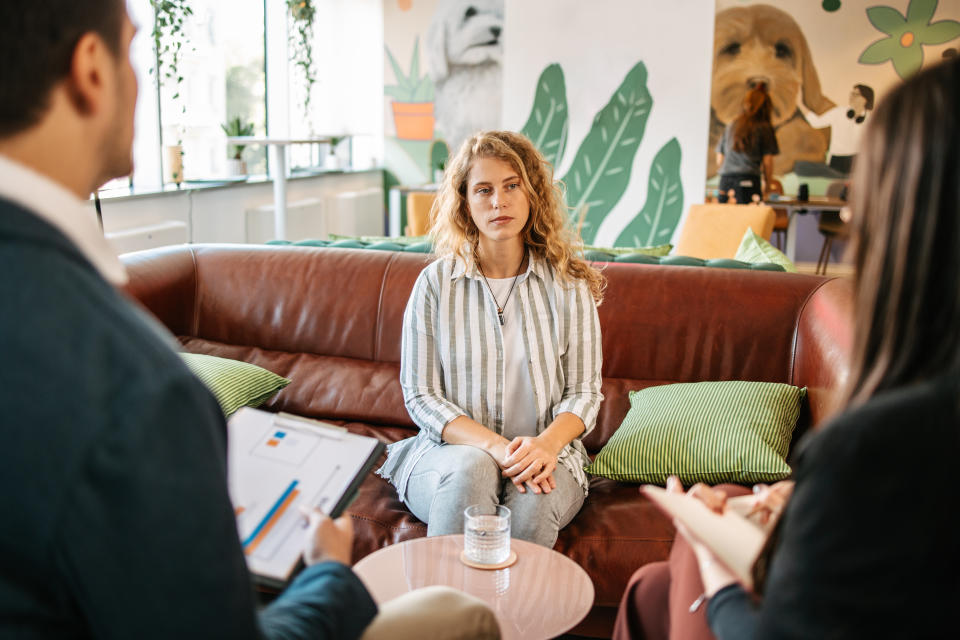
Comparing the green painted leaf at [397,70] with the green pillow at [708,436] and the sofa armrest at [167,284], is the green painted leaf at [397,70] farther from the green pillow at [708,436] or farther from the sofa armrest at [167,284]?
the green pillow at [708,436]

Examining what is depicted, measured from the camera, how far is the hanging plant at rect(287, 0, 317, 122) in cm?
686

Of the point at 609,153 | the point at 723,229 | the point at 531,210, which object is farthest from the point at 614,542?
the point at 609,153

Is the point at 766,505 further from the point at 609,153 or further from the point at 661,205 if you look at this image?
the point at 609,153

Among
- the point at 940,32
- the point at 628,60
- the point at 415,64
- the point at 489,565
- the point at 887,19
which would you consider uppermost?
the point at 887,19

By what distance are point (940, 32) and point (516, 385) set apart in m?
7.16

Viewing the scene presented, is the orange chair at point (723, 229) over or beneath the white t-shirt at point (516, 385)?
over

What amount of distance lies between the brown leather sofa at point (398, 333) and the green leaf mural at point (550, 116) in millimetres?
3950

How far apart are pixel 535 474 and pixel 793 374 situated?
37.6 inches

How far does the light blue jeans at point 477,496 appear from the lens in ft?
6.25

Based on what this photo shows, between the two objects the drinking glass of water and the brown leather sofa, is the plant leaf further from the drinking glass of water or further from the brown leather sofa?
the drinking glass of water

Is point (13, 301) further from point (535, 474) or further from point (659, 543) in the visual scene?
Result: point (659, 543)

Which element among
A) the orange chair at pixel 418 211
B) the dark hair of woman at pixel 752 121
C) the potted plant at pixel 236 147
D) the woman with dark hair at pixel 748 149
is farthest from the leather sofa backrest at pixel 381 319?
the dark hair of woman at pixel 752 121

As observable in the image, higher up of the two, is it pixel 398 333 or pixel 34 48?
pixel 34 48

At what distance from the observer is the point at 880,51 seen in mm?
7570
